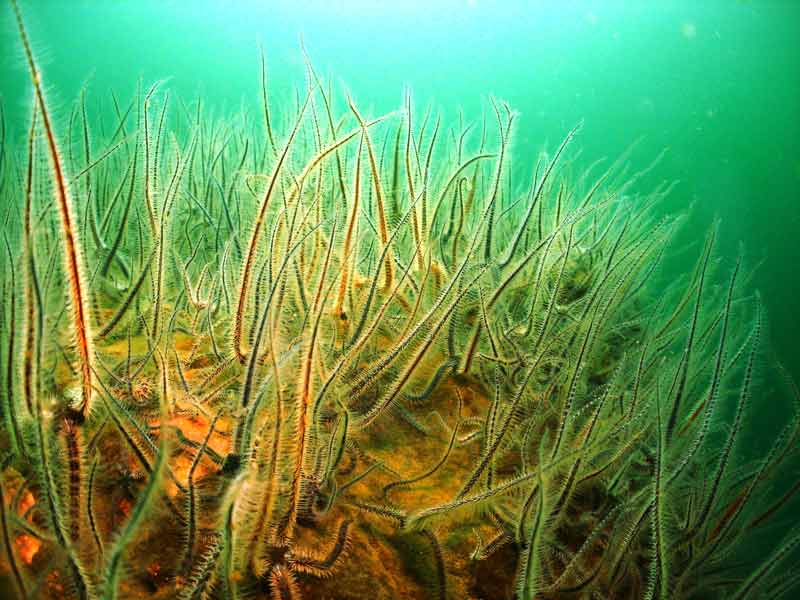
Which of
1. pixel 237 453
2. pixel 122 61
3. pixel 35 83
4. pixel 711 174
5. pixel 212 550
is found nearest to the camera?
pixel 35 83

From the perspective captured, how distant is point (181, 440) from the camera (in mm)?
981

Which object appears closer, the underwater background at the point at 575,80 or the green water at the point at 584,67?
the underwater background at the point at 575,80

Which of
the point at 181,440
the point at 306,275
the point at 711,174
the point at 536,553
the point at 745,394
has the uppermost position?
the point at 711,174

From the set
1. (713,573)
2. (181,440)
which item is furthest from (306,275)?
(713,573)

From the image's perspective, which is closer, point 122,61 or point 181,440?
point 181,440

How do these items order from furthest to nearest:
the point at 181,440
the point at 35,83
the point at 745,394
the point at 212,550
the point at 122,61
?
1. the point at 122,61
2. the point at 745,394
3. the point at 181,440
4. the point at 212,550
5. the point at 35,83

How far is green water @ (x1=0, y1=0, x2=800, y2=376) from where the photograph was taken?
43.0 feet

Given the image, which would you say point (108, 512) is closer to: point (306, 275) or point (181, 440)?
point (181, 440)

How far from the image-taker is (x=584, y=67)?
22.9m

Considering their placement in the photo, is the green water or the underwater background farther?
the green water

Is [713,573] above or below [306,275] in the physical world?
below

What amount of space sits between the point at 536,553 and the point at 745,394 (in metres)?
0.78

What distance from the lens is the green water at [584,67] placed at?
13.1 meters

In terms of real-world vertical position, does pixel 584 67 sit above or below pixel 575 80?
above
